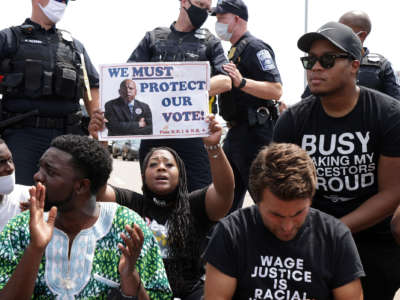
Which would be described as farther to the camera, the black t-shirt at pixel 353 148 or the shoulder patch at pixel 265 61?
the shoulder patch at pixel 265 61

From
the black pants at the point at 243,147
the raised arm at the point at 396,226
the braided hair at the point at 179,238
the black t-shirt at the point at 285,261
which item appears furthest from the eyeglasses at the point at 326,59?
the black pants at the point at 243,147

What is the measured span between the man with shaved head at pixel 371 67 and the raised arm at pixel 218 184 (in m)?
1.95

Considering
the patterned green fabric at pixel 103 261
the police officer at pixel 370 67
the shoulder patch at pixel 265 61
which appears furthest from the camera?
the police officer at pixel 370 67

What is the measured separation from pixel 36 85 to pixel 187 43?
1.11 meters

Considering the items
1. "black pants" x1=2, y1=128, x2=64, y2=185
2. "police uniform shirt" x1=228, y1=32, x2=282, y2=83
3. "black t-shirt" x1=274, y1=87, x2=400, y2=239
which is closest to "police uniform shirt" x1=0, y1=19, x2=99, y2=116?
"black pants" x1=2, y1=128, x2=64, y2=185

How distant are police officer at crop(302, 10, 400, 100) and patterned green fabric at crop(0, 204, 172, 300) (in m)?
2.91

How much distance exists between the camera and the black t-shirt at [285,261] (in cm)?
258

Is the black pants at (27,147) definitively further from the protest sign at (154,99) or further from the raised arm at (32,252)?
the raised arm at (32,252)

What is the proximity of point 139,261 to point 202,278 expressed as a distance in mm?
925

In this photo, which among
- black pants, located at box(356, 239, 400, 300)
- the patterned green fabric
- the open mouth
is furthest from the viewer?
the open mouth

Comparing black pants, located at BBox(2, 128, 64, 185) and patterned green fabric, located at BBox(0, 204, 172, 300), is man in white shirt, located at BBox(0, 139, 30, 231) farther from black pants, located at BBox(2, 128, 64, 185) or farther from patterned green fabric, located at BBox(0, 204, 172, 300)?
patterned green fabric, located at BBox(0, 204, 172, 300)

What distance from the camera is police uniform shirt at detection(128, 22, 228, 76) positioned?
438cm

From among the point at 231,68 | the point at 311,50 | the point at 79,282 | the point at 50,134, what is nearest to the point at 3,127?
the point at 50,134

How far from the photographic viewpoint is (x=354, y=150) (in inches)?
129
